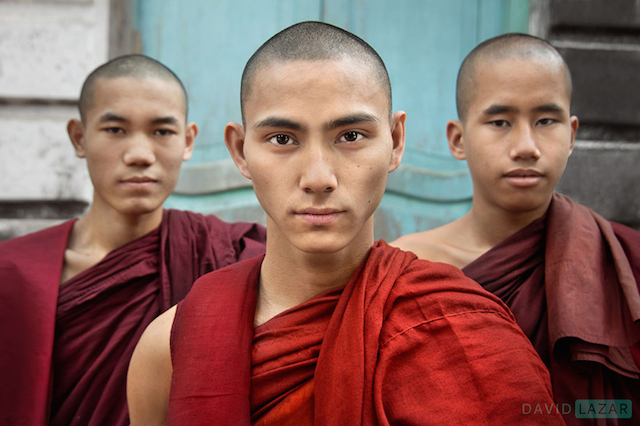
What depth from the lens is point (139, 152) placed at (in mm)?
2689

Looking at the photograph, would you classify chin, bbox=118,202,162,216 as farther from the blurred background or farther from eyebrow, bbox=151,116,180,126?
the blurred background

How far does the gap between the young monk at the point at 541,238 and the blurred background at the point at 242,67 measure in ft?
4.44

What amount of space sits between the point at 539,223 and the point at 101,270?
2.09m

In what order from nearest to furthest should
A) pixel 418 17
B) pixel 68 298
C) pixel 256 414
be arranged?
pixel 256 414 → pixel 68 298 → pixel 418 17

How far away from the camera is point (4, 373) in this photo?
2.33m

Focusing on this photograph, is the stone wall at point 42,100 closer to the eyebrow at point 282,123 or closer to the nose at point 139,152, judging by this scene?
the nose at point 139,152

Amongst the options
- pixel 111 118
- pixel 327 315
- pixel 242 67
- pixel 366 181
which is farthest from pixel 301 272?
pixel 242 67

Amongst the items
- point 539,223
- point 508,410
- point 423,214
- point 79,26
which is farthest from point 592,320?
point 79,26

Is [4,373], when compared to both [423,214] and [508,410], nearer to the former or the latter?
[508,410]

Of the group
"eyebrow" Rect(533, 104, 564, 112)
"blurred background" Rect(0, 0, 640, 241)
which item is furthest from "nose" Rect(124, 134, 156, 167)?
"eyebrow" Rect(533, 104, 564, 112)

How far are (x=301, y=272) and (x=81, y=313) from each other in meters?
1.32

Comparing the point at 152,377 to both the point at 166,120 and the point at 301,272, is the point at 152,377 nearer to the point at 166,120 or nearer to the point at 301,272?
the point at 301,272

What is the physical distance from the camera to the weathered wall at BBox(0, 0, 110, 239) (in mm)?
3557

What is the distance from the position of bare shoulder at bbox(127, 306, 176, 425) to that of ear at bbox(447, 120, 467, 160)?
5.42 ft
